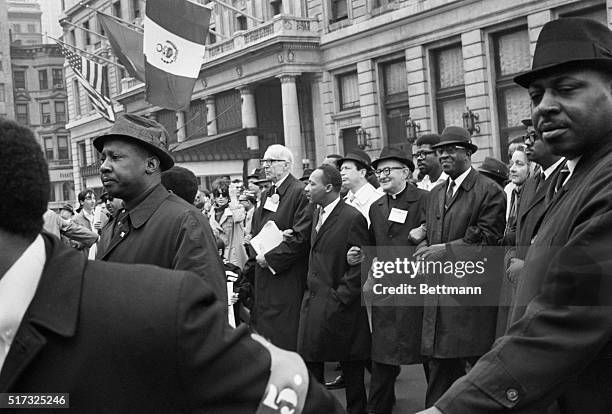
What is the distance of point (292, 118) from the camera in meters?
Result: 33.5

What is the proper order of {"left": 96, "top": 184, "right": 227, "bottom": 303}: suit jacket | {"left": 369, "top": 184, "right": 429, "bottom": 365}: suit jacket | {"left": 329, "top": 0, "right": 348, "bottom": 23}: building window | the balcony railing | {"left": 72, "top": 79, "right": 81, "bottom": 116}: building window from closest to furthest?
{"left": 96, "top": 184, "right": 227, "bottom": 303}: suit jacket < {"left": 369, "top": 184, "right": 429, "bottom": 365}: suit jacket < the balcony railing < {"left": 329, "top": 0, "right": 348, "bottom": 23}: building window < {"left": 72, "top": 79, "right": 81, "bottom": 116}: building window

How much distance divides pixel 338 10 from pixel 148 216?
2914 cm

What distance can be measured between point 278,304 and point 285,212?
965mm

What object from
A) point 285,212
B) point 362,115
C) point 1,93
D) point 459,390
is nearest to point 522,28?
point 362,115

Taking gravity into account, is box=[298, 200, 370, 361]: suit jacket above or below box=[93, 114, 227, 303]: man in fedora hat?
below

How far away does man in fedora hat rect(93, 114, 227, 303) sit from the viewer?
14.8 ft

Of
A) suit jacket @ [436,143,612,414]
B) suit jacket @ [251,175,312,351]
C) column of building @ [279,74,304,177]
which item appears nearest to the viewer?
suit jacket @ [436,143,612,414]

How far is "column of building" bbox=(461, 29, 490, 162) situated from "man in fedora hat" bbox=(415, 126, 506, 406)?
19.6m

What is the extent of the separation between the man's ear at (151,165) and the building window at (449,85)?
2334 centimetres

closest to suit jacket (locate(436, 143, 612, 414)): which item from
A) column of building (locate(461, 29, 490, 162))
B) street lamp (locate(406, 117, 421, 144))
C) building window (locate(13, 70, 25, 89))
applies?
column of building (locate(461, 29, 490, 162))

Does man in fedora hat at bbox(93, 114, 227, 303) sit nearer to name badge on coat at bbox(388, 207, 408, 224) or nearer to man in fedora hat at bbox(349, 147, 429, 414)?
man in fedora hat at bbox(349, 147, 429, 414)

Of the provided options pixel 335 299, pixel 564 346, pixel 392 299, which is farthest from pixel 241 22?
pixel 564 346

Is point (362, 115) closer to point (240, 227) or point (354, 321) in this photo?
point (240, 227)

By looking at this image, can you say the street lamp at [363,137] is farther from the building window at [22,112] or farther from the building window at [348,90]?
the building window at [22,112]
